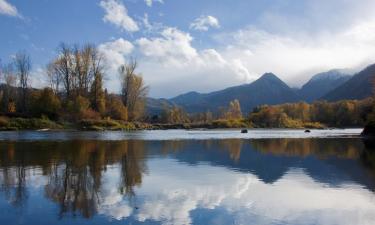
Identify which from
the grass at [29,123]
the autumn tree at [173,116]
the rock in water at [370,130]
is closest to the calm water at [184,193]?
the rock in water at [370,130]

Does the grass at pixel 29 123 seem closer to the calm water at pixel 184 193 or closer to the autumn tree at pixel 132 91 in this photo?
the autumn tree at pixel 132 91

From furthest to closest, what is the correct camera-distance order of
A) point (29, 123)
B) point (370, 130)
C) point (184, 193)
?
1. point (29, 123)
2. point (370, 130)
3. point (184, 193)

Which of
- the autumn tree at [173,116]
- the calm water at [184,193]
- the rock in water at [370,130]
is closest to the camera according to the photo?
the calm water at [184,193]

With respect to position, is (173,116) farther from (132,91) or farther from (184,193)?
(184,193)

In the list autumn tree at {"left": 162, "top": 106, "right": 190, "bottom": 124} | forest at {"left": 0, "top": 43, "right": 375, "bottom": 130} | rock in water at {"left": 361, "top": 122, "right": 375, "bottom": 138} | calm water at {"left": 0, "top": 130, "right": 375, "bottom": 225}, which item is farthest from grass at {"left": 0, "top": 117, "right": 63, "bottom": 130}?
autumn tree at {"left": 162, "top": 106, "right": 190, "bottom": 124}

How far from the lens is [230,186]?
17.2 meters

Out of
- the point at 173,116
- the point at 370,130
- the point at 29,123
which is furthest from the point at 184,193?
the point at 173,116

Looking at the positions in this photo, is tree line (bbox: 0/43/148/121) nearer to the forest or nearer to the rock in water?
the forest

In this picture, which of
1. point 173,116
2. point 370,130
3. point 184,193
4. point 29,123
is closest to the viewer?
point 184,193

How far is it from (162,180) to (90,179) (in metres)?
3.20

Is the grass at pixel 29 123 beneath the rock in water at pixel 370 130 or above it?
above

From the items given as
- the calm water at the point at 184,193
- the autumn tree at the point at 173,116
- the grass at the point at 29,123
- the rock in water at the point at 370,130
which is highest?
the autumn tree at the point at 173,116

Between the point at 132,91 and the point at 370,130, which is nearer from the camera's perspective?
the point at 370,130

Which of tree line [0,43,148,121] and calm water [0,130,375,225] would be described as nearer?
calm water [0,130,375,225]
